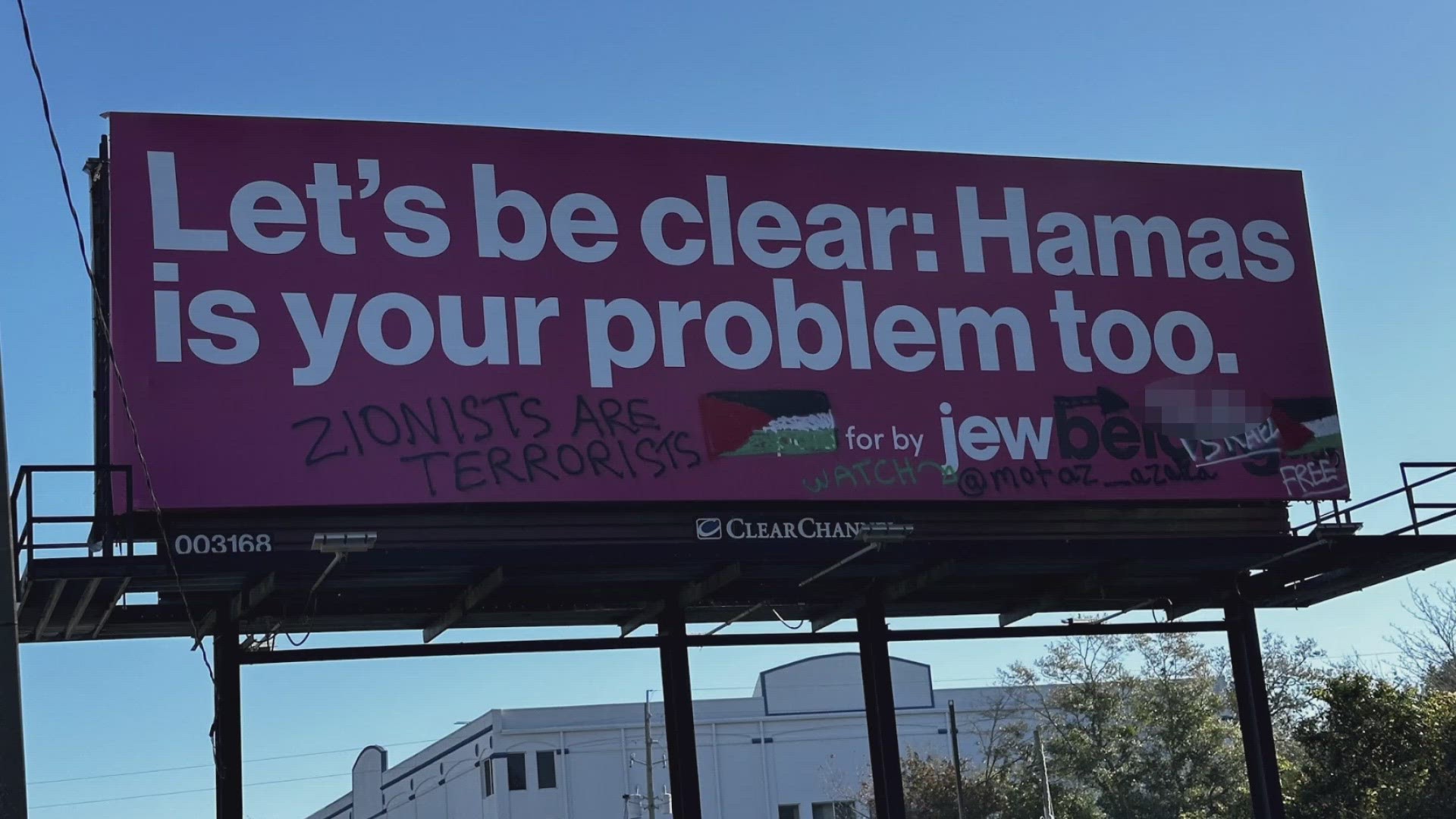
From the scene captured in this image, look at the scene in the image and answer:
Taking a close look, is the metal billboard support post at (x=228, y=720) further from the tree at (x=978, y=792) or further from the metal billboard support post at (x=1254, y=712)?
the tree at (x=978, y=792)

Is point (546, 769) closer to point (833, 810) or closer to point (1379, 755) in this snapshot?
point (833, 810)

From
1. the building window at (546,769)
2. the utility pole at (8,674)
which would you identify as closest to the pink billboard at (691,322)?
the utility pole at (8,674)

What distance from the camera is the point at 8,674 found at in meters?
9.36

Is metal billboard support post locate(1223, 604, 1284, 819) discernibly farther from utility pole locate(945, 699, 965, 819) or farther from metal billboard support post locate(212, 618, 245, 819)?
utility pole locate(945, 699, 965, 819)

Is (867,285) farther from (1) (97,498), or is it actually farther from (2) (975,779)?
(2) (975,779)

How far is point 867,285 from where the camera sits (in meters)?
20.2

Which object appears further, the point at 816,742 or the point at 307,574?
the point at 816,742

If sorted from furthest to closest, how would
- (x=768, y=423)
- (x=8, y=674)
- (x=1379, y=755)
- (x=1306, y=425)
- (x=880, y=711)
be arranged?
(x=1379, y=755) → (x=1306, y=425) → (x=880, y=711) → (x=768, y=423) → (x=8, y=674)

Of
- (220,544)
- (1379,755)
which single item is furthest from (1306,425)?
(220,544)

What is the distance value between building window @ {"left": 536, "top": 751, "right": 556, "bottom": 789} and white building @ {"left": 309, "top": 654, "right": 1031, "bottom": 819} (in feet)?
0.12

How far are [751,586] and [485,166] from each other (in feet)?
18.4

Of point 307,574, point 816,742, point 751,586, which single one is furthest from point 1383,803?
point 816,742

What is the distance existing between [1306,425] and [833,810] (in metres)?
43.4

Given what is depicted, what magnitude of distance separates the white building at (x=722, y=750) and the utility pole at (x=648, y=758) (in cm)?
27
